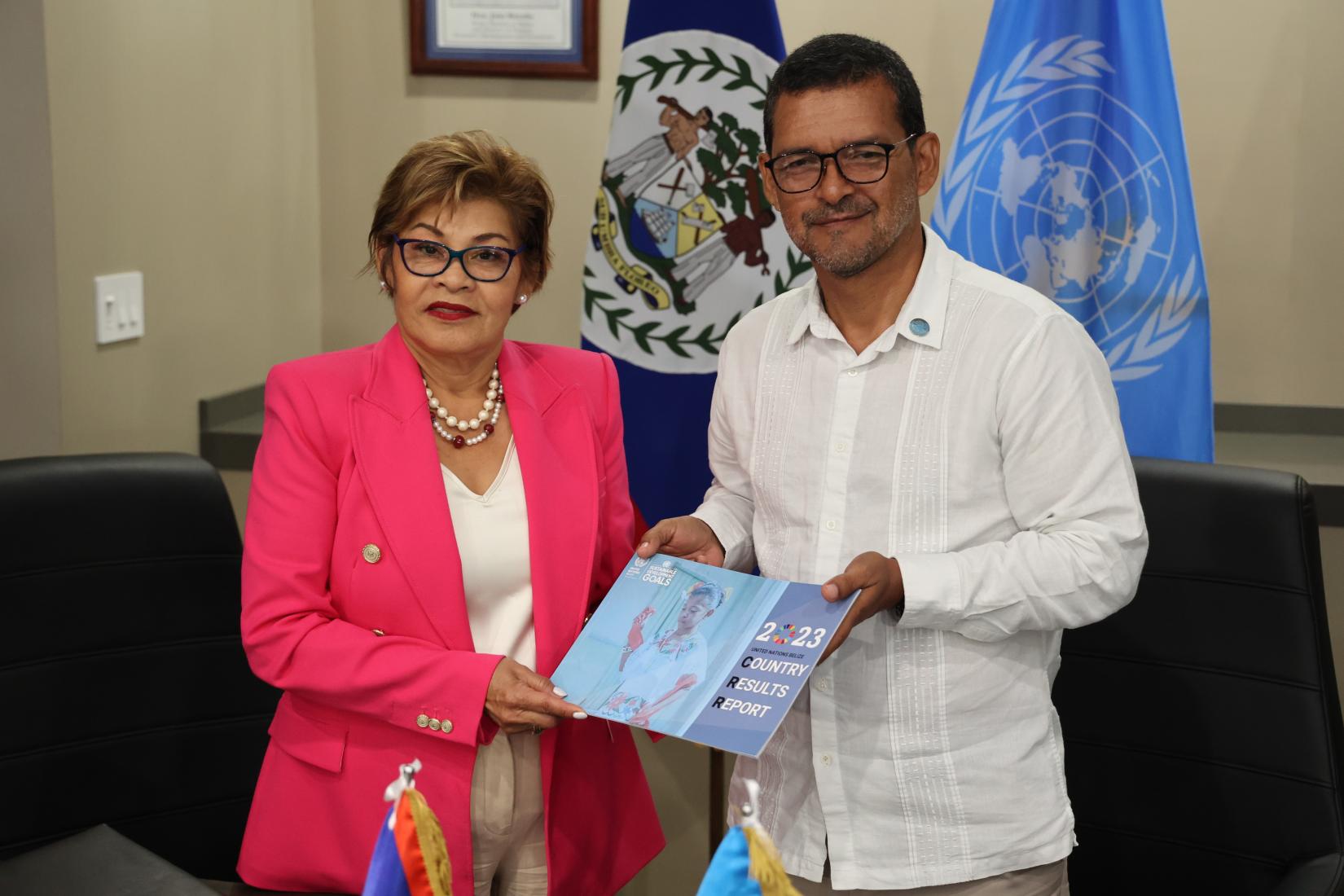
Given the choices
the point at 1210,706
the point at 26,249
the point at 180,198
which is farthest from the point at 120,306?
the point at 1210,706

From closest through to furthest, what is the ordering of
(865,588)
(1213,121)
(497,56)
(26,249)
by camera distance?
(865,588) → (26,249) → (1213,121) → (497,56)

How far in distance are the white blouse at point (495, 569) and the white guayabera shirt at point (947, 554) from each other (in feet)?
1.08

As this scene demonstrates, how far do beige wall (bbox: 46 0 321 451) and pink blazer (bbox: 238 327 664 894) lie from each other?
1.16 m

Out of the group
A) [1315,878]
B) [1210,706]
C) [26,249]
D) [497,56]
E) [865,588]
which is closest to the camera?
[865,588]

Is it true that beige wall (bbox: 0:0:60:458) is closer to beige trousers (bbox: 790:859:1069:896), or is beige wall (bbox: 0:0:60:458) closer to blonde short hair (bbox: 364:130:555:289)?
blonde short hair (bbox: 364:130:555:289)

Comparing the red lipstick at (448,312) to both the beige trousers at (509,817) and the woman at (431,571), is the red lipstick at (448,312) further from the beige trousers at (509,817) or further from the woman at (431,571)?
the beige trousers at (509,817)

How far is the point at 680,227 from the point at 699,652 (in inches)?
61.2

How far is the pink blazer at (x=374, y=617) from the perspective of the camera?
1613 millimetres

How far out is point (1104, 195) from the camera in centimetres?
269

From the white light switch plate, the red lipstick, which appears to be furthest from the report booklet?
the white light switch plate

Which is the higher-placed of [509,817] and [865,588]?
[865,588]

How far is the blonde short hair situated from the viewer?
65.2 inches

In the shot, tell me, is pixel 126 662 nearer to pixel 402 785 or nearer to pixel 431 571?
pixel 431 571

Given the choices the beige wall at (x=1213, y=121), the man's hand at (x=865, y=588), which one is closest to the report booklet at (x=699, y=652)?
the man's hand at (x=865, y=588)
